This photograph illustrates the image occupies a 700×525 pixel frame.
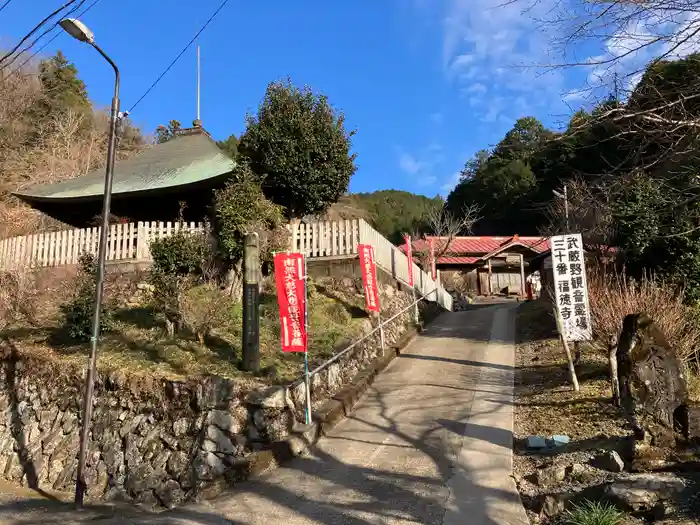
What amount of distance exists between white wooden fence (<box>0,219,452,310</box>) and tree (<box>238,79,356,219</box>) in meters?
0.95

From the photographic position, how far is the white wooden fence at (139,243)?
1434 cm

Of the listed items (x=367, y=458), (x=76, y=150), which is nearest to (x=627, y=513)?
(x=367, y=458)

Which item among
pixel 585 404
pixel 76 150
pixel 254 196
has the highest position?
pixel 76 150

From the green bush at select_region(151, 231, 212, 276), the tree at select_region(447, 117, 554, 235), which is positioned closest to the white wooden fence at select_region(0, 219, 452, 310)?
the green bush at select_region(151, 231, 212, 276)

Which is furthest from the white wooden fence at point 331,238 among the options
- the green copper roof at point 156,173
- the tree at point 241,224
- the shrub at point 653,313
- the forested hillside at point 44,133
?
the forested hillside at point 44,133

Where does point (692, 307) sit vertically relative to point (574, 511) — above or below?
above

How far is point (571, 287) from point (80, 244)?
13370 millimetres

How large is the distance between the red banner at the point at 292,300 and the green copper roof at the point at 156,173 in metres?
6.66

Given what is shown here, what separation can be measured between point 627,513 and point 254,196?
10975mm

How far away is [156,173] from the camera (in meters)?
16.4

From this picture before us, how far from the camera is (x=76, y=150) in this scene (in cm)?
3195

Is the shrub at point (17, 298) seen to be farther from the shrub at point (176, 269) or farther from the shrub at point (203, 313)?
the shrub at point (203, 313)

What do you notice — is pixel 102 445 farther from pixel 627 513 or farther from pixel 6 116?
pixel 6 116

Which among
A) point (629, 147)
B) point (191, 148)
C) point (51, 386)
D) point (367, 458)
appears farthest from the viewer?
point (191, 148)
